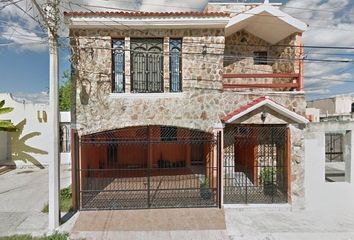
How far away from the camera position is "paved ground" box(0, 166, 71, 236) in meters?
7.64

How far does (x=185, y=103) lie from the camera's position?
948 cm

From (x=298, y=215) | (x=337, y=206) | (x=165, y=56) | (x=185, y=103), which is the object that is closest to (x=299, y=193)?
(x=298, y=215)

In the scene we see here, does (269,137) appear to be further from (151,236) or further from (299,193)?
(151,236)

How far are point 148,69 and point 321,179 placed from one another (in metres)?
6.64

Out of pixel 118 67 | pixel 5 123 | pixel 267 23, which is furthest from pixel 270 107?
pixel 5 123

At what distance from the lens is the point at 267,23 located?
10734 mm

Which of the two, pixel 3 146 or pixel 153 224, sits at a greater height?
pixel 3 146

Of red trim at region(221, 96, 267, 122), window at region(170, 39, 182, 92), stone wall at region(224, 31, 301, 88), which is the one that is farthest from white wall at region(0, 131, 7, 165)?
red trim at region(221, 96, 267, 122)

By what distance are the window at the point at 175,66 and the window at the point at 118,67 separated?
167 cm

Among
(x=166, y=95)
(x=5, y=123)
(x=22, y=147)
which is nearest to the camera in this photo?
(x=166, y=95)

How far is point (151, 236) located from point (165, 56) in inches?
224

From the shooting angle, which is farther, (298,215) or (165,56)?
(165,56)

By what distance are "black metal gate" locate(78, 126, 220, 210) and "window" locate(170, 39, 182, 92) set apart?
184 cm

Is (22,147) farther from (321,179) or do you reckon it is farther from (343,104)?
(343,104)
